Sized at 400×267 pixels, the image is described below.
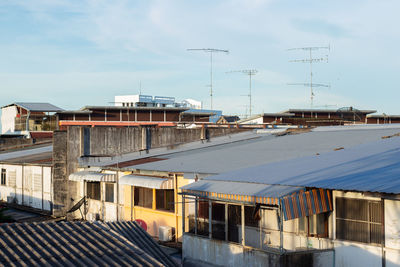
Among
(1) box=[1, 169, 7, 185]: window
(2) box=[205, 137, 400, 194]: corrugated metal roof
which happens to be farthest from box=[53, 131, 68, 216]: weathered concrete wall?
(2) box=[205, 137, 400, 194]: corrugated metal roof

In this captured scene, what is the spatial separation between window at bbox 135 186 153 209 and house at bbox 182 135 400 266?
563 centimetres

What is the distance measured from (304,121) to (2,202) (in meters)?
26.0

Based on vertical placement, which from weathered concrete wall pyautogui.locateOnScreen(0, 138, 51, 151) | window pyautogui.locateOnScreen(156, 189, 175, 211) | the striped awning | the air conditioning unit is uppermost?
the striped awning

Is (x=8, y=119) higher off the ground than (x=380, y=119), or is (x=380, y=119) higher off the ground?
(x=380, y=119)

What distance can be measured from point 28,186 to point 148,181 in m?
14.3

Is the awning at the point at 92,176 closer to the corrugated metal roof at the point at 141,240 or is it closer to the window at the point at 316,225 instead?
the corrugated metal roof at the point at 141,240

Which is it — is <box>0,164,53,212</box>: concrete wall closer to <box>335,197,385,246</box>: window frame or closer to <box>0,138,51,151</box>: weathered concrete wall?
<box>0,138,51,151</box>: weathered concrete wall

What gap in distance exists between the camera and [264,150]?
19625mm

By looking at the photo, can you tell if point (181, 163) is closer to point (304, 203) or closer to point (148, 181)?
point (148, 181)

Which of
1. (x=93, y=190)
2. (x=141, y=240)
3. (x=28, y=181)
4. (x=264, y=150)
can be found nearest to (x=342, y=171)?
(x=141, y=240)

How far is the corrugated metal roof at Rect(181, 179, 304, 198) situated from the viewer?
11.7 m

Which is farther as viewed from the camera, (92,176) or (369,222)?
(92,176)

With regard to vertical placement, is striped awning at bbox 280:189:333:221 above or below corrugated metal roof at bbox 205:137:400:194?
below

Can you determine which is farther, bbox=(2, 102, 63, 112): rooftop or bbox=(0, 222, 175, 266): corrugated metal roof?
bbox=(2, 102, 63, 112): rooftop
